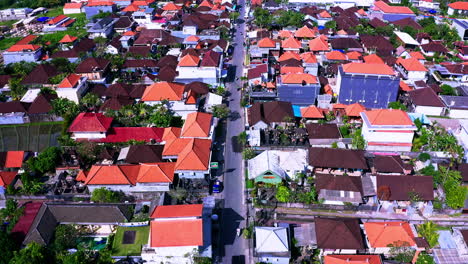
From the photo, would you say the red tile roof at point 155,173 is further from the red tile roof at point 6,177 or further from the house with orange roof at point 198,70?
the house with orange roof at point 198,70

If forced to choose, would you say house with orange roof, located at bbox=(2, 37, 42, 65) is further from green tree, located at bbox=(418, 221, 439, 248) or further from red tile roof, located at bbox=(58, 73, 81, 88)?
green tree, located at bbox=(418, 221, 439, 248)

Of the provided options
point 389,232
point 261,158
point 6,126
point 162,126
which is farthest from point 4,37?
point 389,232

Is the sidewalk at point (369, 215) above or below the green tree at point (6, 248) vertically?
below

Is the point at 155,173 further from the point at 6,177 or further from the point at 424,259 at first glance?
the point at 424,259

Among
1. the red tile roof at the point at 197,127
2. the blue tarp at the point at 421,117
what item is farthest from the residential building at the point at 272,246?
the blue tarp at the point at 421,117

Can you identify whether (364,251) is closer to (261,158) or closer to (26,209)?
(261,158)

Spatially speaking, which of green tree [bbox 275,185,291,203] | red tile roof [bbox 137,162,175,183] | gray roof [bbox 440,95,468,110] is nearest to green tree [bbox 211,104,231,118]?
red tile roof [bbox 137,162,175,183]

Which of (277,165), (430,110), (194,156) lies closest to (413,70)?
(430,110)
